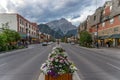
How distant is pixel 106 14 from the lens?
76312 millimetres

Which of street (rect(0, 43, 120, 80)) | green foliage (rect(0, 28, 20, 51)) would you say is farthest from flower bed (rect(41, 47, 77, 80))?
green foliage (rect(0, 28, 20, 51))

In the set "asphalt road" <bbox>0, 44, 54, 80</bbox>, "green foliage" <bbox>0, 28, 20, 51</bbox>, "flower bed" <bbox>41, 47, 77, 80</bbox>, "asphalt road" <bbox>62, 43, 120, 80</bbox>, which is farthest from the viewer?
"green foliage" <bbox>0, 28, 20, 51</bbox>

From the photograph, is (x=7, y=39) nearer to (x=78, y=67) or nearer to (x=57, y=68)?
(x=78, y=67)

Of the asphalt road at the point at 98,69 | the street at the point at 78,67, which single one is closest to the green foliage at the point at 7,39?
the street at the point at 78,67

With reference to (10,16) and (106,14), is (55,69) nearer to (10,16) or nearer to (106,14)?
(106,14)

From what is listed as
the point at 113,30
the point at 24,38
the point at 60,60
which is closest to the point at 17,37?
the point at 113,30

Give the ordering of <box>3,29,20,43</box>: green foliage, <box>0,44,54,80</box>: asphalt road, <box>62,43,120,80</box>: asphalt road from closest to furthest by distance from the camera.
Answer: <box>62,43,120,80</box>: asphalt road < <box>0,44,54,80</box>: asphalt road < <box>3,29,20,43</box>: green foliage

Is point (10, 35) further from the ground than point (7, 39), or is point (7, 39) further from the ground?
point (10, 35)

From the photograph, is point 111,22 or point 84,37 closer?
point 111,22

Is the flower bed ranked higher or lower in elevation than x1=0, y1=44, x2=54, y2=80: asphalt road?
higher

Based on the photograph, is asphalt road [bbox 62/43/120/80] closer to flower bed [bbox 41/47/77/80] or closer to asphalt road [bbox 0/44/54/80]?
asphalt road [bbox 0/44/54/80]

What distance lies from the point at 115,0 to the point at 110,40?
1208cm

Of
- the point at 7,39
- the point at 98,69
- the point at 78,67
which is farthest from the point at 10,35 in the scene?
the point at 98,69

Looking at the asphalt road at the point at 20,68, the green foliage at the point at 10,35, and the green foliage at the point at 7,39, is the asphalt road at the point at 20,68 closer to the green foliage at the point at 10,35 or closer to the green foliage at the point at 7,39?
the green foliage at the point at 7,39
